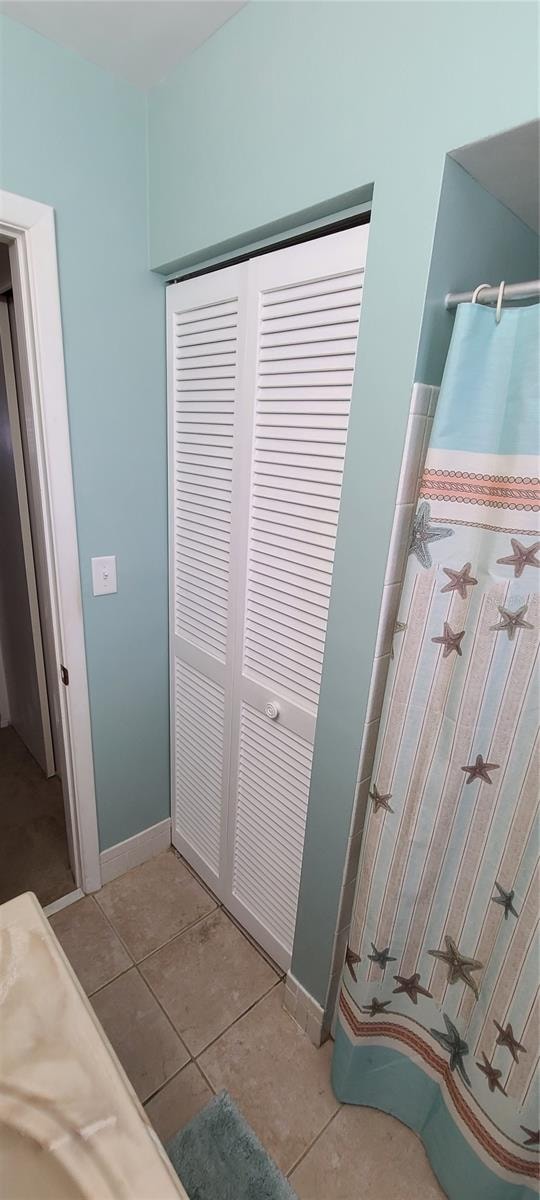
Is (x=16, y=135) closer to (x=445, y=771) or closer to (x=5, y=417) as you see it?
(x=5, y=417)

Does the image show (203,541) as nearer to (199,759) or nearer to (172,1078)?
(199,759)

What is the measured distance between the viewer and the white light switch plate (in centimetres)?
147

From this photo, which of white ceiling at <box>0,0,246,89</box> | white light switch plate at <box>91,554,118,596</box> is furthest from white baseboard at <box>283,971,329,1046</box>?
white ceiling at <box>0,0,246,89</box>

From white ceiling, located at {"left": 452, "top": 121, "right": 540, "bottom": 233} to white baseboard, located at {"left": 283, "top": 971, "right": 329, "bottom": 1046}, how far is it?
71.8 inches

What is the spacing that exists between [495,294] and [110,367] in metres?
0.96

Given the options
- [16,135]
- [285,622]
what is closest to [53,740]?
[285,622]

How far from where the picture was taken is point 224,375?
1.25 m

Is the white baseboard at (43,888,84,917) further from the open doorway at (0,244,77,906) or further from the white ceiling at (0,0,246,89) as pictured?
the white ceiling at (0,0,246,89)

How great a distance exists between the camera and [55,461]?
1.30 meters

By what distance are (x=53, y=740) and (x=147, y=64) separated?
7.45 ft

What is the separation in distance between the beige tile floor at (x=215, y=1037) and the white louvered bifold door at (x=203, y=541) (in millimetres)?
208

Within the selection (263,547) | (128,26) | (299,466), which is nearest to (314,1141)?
(263,547)

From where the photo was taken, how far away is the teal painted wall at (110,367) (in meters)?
1.10

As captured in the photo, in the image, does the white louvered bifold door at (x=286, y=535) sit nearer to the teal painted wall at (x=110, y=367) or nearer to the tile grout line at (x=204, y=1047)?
the tile grout line at (x=204, y=1047)
